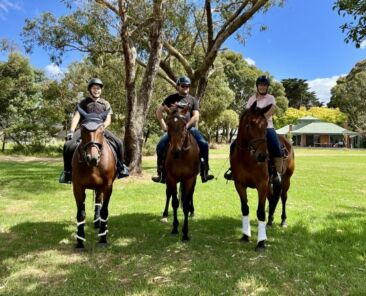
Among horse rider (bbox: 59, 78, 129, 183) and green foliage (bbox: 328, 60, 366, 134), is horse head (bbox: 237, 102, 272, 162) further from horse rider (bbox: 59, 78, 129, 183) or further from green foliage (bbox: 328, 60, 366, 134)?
green foliage (bbox: 328, 60, 366, 134)

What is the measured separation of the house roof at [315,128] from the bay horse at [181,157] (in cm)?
6453

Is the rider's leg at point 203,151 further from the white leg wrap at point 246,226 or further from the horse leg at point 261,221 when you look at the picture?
the horse leg at point 261,221

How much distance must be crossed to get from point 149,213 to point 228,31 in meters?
8.58

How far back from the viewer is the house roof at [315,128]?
233ft

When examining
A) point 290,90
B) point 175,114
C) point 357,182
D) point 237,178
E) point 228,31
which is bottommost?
point 357,182

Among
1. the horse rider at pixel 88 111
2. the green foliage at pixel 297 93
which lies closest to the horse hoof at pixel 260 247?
the horse rider at pixel 88 111

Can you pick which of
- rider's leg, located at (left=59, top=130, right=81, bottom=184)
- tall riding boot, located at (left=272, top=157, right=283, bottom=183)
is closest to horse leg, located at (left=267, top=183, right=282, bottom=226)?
tall riding boot, located at (left=272, top=157, right=283, bottom=183)

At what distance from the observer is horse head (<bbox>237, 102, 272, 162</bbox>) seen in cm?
607

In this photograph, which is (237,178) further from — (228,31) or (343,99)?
(343,99)

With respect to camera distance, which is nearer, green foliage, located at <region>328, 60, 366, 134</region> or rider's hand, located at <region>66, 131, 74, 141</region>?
rider's hand, located at <region>66, 131, 74, 141</region>

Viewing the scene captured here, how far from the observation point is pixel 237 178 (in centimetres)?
705

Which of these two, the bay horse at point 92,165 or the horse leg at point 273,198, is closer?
the bay horse at point 92,165

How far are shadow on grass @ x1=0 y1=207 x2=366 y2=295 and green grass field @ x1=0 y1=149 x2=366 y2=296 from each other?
0.05ft

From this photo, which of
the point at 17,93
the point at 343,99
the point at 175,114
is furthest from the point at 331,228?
the point at 343,99
